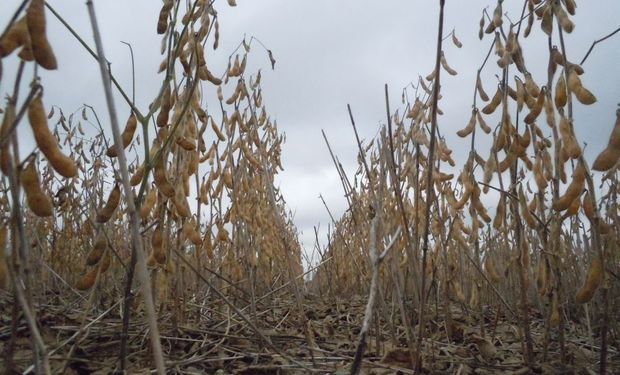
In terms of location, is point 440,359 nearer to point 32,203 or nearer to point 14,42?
point 32,203

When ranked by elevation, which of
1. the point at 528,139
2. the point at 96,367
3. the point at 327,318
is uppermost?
the point at 528,139

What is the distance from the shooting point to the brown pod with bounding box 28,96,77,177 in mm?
784

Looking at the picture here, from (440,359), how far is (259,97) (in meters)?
1.87

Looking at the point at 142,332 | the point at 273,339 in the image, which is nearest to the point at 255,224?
the point at 273,339

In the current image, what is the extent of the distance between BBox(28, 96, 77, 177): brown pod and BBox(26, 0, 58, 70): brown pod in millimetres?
61

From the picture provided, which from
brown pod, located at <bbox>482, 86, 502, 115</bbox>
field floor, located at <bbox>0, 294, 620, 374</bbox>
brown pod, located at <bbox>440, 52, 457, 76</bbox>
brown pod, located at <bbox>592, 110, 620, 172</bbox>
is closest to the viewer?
brown pod, located at <bbox>592, 110, 620, 172</bbox>

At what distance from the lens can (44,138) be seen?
2.64ft

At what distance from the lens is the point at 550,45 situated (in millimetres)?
1470

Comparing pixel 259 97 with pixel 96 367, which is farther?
pixel 259 97

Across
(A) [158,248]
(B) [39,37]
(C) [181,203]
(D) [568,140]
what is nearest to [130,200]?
(B) [39,37]

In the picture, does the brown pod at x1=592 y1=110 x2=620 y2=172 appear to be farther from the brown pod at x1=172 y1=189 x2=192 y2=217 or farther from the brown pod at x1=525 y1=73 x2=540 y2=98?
the brown pod at x1=172 y1=189 x2=192 y2=217

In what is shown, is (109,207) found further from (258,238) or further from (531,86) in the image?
(258,238)

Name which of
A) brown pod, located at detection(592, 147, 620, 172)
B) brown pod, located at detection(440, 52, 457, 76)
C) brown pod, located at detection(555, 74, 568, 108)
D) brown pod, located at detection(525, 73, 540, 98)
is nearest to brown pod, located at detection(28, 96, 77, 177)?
brown pod, located at detection(592, 147, 620, 172)

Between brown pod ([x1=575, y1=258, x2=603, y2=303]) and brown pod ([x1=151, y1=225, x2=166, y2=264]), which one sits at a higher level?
brown pod ([x1=151, y1=225, x2=166, y2=264])
